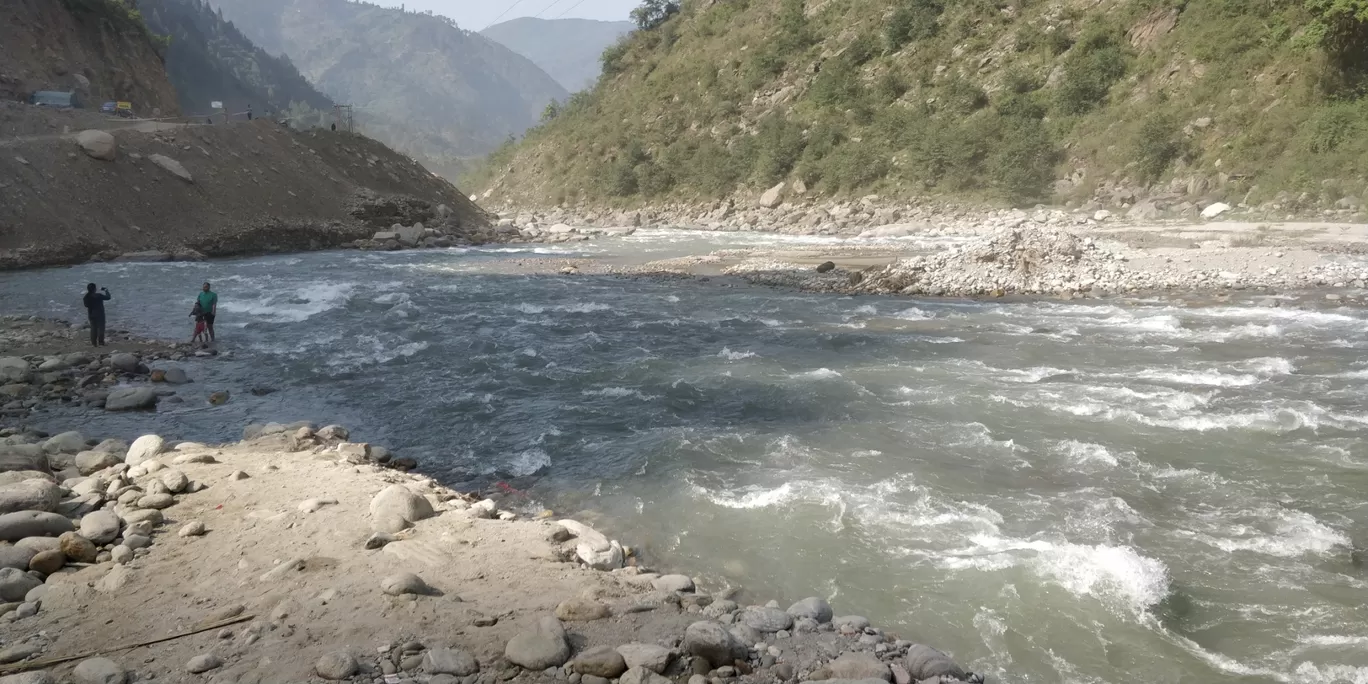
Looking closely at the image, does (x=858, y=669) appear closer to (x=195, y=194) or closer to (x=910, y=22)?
(x=195, y=194)

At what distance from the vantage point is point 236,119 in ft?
125

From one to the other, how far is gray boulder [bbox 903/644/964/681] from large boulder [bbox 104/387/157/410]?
11.4 m

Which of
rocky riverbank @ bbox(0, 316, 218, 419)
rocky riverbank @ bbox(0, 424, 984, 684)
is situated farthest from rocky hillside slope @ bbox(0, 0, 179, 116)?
rocky riverbank @ bbox(0, 424, 984, 684)

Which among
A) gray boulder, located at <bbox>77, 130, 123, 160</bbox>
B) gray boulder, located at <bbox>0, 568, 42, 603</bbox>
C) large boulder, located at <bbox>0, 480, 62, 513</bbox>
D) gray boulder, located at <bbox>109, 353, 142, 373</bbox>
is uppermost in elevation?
gray boulder, located at <bbox>77, 130, 123, 160</bbox>

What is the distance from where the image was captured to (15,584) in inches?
232

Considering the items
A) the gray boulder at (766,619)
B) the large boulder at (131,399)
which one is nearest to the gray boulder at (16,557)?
the gray boulder at (766,619)

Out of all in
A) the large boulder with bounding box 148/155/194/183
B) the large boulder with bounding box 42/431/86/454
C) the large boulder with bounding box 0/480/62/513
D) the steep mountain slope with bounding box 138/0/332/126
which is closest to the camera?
the large boulder with bounding box 0/480/62/513

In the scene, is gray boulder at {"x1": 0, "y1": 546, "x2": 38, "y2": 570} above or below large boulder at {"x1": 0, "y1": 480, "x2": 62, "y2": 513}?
below

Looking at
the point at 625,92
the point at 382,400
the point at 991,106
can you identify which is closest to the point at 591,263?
the point at 382,400

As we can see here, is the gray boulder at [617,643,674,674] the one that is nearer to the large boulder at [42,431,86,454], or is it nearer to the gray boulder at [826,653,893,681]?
the gray boulder at [826,653,893,681]

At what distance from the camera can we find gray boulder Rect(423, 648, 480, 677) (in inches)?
195

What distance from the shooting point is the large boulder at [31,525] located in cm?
663

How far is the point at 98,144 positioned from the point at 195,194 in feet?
10.8

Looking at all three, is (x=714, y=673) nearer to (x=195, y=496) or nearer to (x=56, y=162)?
(x=195, y=496)
